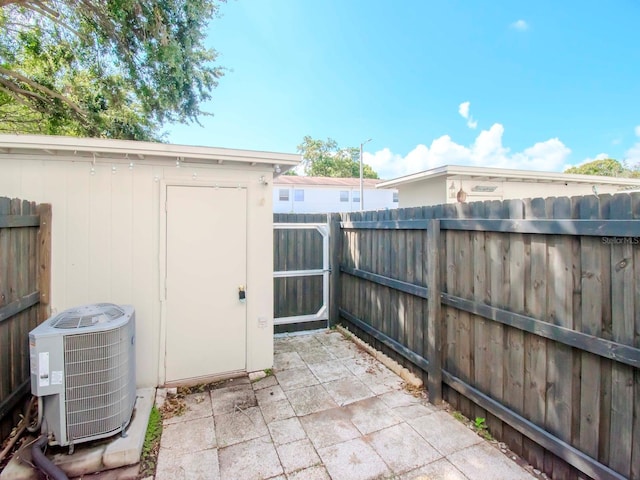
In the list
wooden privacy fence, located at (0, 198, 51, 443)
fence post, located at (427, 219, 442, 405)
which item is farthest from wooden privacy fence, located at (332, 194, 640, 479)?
wooden privacy fence, located at (0, 198, 51, 443)

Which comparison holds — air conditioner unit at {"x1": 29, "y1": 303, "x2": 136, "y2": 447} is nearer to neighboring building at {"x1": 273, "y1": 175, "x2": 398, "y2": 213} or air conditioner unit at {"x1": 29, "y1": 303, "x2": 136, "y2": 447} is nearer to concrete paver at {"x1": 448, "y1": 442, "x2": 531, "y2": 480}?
concrete paver at {"x1": 448, "y1": 442, "x2": 531, "y2": 480}

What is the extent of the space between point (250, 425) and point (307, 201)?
17634 millimetres

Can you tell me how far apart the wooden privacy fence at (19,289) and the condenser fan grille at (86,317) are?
0.35m

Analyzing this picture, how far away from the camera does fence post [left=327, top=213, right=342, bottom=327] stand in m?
5.45

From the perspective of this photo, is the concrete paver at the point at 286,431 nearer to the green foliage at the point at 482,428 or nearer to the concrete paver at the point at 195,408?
the concrete paver at the point at 195,408

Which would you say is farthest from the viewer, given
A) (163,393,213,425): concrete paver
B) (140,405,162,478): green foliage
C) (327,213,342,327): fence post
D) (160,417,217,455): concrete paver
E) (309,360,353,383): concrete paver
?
(327,213,342,327): fence post

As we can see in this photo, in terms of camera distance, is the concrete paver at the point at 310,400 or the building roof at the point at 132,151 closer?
the building roof at the point at 132,151

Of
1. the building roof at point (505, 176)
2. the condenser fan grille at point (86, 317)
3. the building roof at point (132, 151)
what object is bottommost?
the condenser fan grille at point (86, 317)

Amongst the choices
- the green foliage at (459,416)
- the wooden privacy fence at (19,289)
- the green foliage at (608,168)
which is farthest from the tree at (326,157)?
the green foliage at (459,416)

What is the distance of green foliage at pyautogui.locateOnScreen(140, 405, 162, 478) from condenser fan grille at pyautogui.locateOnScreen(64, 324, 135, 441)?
0.27 m

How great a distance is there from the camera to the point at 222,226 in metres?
3.59

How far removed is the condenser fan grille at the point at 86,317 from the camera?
2.30 meters

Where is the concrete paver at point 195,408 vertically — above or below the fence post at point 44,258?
below

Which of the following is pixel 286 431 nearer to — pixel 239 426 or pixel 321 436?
pixel 321 436
